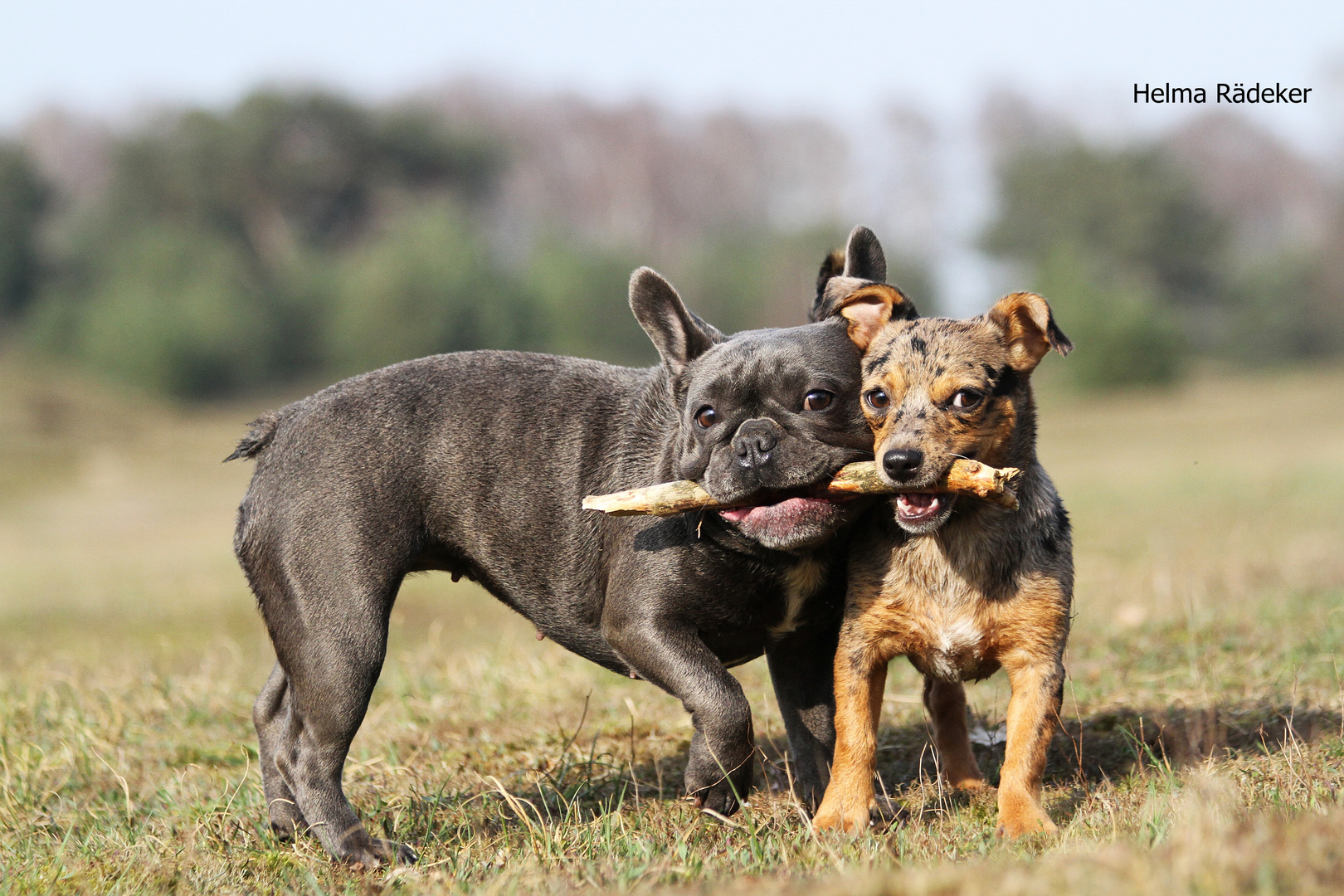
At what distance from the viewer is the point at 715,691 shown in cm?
461

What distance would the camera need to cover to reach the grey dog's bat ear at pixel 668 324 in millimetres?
5090

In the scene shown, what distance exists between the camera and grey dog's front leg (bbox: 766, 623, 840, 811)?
508cm

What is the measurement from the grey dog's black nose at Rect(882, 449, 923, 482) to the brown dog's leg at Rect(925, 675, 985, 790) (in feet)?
4.07

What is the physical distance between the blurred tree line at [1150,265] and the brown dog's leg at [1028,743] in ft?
158

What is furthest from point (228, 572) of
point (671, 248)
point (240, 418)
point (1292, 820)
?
point (671, 248)

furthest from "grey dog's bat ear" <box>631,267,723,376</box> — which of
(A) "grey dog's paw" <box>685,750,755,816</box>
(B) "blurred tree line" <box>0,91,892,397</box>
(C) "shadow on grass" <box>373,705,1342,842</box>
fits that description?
(B) "blurred tree line" <box>0,91,892,397</box>

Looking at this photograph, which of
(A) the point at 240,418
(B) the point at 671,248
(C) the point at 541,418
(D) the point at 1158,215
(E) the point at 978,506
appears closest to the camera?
(E) the point at 978,506

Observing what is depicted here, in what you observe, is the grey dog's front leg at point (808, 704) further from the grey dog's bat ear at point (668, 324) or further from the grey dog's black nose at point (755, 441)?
the grey dog's bat ear at point (668, 324)

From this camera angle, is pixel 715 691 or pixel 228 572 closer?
pixel 715 691

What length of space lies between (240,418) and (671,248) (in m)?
42.1

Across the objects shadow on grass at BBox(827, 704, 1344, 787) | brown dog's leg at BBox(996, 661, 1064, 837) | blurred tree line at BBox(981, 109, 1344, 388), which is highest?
brown dog's leg at BBox(996, 661, 1064, 837)

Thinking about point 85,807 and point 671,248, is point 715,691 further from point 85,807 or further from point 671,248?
point 671,248

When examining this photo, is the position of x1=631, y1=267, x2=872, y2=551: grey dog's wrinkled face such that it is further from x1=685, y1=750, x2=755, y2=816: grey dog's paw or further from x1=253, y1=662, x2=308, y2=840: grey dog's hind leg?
x1=253, y1=662, x2=308, y2=840: grey dog's hind leg

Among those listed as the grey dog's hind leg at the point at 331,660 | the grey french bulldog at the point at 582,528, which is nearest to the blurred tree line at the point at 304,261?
the grey french bulldog at the point at 582,528
